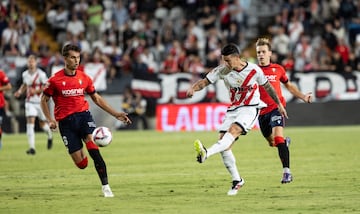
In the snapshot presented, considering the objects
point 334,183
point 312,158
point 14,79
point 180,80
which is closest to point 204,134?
point 180,80

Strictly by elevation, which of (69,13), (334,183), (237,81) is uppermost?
(69,13)

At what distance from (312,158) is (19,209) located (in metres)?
9.52

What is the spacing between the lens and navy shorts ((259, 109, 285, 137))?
52.3 feet

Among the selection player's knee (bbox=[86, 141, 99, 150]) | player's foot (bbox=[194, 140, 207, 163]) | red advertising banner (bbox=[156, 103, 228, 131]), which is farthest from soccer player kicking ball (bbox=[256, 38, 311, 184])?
red advertising banner (bbox=[156, 103, 228, 131])

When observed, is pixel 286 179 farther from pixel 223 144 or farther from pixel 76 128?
pixel 76 128

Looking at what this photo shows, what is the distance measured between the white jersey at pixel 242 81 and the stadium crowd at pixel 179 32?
1919 cm

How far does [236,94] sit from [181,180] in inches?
107

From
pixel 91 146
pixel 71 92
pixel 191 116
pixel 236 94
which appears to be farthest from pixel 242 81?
pixel 191 116

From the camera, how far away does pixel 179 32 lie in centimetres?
3669

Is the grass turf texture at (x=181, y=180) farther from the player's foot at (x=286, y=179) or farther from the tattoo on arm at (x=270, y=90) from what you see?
the tattoo on arm at (x=270, y=90)

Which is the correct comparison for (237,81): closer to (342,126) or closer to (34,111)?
(34,111)

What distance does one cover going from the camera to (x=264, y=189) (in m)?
14.5

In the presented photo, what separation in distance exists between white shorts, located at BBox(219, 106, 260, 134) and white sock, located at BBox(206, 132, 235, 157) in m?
0.32

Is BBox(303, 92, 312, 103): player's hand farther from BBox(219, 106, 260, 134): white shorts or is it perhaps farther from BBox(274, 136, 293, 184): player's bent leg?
BBox(219, 106, 260, 134): white shorts
